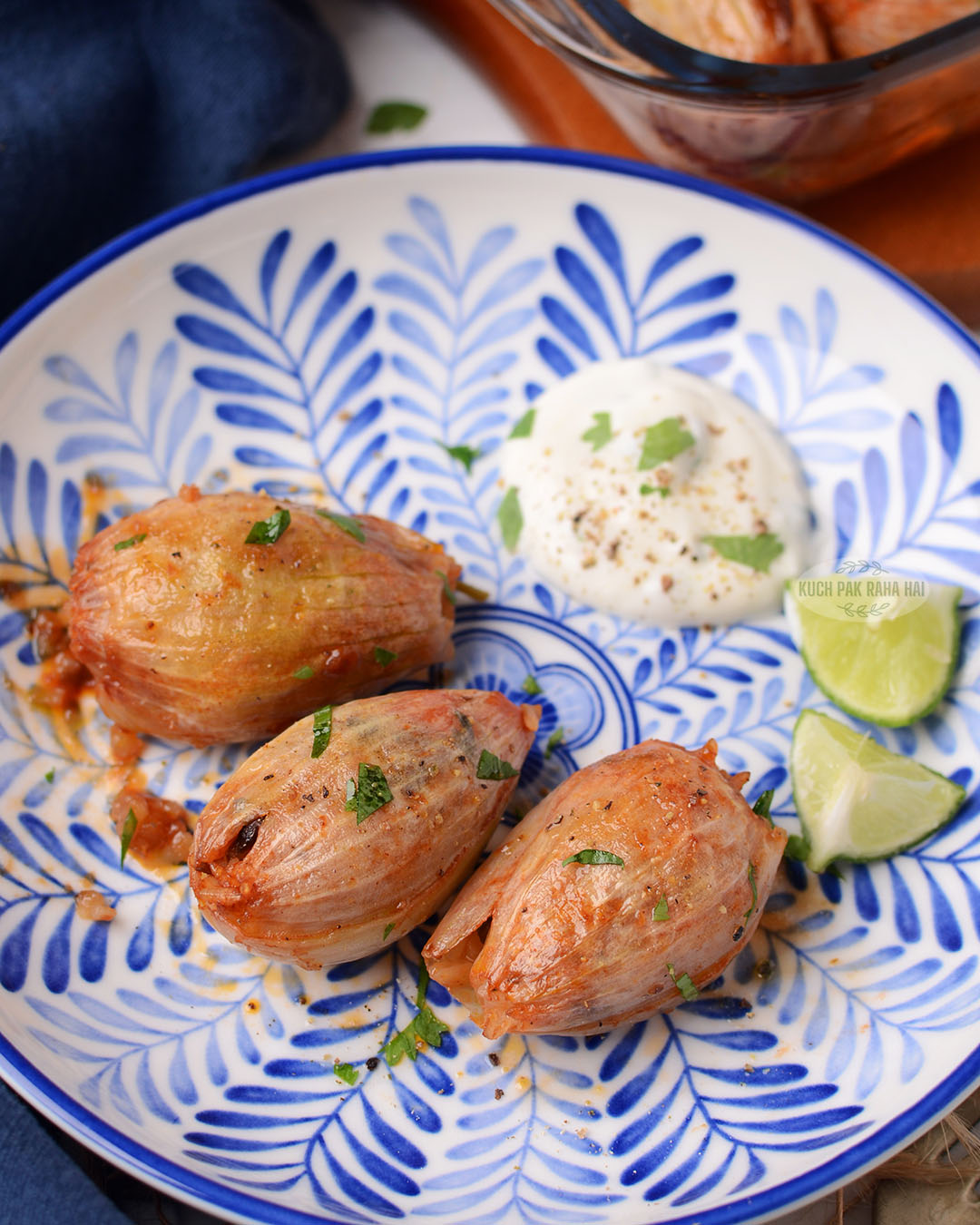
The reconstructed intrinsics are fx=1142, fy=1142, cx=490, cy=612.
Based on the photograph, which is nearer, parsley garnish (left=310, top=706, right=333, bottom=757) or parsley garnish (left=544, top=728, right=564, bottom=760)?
parsley garnish (left=310, top=706, right=333, bottom=757)

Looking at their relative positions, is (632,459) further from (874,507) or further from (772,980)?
(772,980)

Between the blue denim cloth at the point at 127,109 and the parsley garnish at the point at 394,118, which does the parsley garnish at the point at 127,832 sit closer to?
the blue denim cloth at the point at 127,109

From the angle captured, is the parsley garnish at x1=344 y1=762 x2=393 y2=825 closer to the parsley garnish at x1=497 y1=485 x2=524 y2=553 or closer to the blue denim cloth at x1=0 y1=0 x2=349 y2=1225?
the parsley garnish at x1=497 y1=485 x2=524 y2=553

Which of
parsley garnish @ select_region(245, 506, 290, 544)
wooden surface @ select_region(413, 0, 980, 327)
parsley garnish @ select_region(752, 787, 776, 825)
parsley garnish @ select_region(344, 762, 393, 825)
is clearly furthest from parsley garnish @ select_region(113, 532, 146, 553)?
wooden surface @ select_region(413, 0, 980, 327)

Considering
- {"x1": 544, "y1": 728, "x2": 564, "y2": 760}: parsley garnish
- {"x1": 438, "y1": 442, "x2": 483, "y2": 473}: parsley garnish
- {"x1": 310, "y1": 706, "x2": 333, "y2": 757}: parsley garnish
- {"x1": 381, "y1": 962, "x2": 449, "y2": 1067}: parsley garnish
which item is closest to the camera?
{"x1": 310, "y1": 706, "x2": 333, "y2": 757}: parsley garnish

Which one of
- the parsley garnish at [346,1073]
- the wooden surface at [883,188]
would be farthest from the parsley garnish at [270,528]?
the wooden surface at [883,188]

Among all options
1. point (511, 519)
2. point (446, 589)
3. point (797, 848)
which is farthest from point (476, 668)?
point (797, 848)
